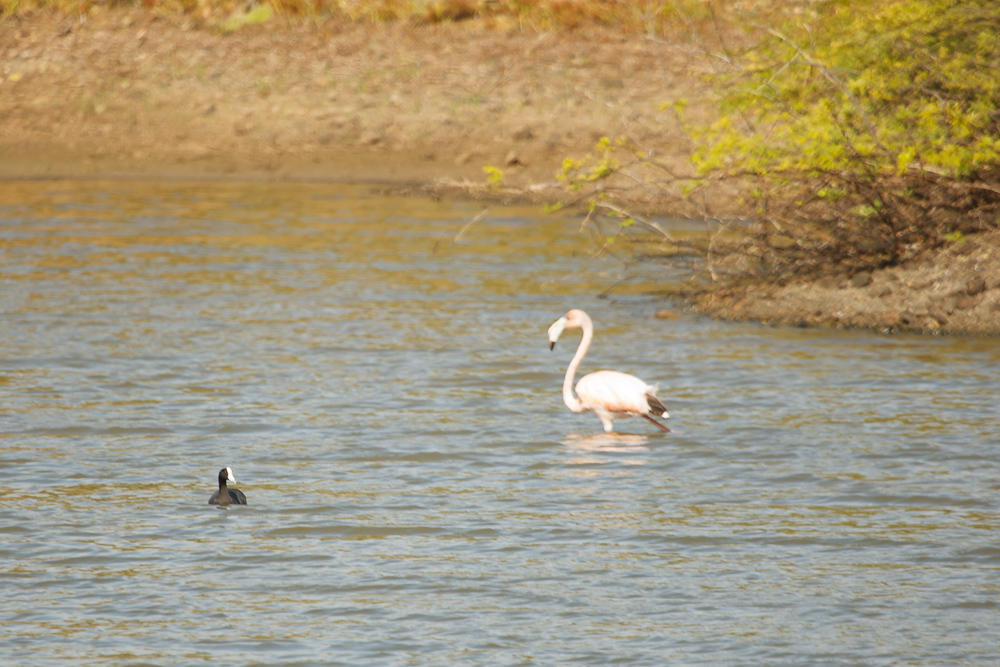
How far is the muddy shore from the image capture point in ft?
91.5

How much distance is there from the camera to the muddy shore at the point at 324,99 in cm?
2788

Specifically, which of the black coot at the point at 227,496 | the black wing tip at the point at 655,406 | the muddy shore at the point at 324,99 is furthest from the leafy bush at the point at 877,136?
the muddy shore at the point at 324,99

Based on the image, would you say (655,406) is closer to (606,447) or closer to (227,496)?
(606,447)

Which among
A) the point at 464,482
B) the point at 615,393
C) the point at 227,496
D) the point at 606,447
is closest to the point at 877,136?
the point at 615,393

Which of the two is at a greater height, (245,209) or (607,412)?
(245,209)

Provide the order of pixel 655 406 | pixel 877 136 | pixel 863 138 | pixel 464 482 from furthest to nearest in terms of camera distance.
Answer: pixel 863 138 < pixel 877 136 < pixel 655 406 < pixel 464 482

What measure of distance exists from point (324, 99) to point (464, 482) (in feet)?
65.6

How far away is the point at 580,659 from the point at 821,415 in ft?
18.3

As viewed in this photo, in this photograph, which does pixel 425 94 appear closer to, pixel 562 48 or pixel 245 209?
pixel 562 48

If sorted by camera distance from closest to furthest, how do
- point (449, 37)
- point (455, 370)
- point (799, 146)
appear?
point (455, 370)
point (799, 146)
point (449, 37)

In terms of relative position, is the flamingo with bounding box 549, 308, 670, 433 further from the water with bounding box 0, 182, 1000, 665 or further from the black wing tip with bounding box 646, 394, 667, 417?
the water with bounding box 0, 182, 1000, 665

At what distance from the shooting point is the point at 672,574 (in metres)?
8.38

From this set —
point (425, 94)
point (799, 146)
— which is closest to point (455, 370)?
point (799, 146)

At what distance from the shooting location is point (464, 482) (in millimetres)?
10258
